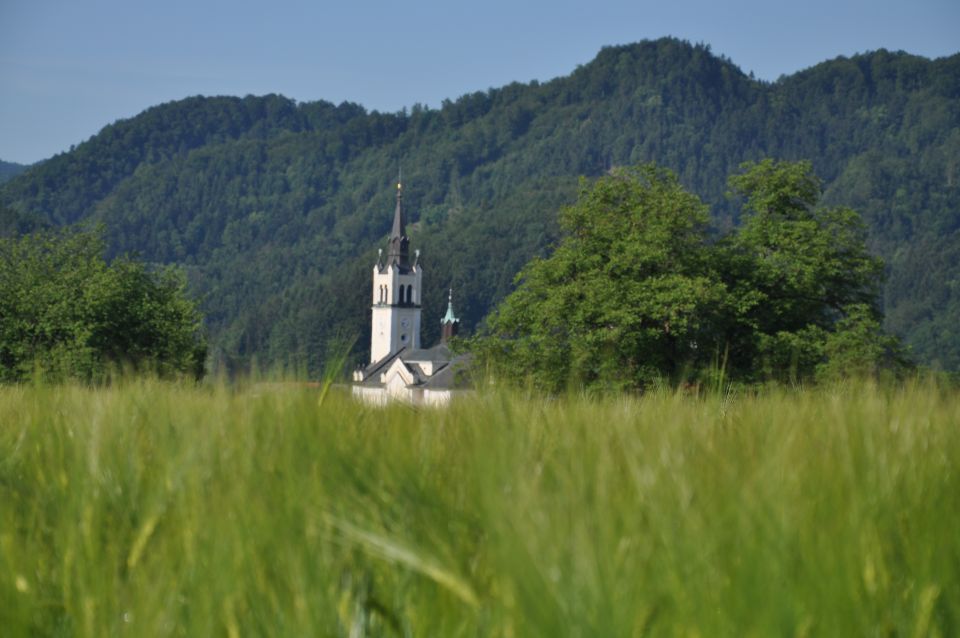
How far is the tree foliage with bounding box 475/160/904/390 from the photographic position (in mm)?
27781

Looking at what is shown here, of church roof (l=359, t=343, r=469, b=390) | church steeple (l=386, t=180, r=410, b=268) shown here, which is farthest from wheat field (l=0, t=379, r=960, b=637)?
church steeple (l=386, t=180, r=410, b=268)

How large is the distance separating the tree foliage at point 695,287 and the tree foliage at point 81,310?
16441 millimetres

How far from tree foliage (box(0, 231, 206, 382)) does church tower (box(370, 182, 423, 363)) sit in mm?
73917

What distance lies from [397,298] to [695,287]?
97.7 meters

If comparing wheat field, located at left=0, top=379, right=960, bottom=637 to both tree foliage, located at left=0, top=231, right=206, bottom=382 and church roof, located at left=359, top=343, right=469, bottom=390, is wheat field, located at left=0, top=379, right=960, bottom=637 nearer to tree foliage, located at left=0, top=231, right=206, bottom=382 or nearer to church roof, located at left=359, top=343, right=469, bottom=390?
tree foliage, located at left=0, top=231, right=206, bottom=382

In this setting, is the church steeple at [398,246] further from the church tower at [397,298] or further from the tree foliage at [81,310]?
the tree foliage at [81,310]

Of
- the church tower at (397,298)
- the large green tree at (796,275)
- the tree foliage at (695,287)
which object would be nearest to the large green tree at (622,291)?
the tree foliage at (695,287)

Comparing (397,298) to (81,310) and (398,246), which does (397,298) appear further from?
(81,310)

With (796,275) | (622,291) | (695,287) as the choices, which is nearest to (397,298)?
→ (796,275)

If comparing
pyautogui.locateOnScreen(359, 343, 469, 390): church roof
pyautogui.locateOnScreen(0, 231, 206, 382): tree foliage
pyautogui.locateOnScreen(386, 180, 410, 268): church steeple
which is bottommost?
pyautogui.locateOnScreen(359, 343, 469, 390): church roof

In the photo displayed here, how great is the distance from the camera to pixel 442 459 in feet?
7.86

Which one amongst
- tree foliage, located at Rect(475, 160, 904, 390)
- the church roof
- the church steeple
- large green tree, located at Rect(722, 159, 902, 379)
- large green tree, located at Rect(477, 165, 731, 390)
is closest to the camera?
large green tree, located at Rect(477, 165, 731, 390)

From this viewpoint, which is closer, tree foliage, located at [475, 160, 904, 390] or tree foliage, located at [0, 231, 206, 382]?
tree foliage, located at [475, 160, 904, 390]

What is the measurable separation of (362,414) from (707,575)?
6.51 ft
